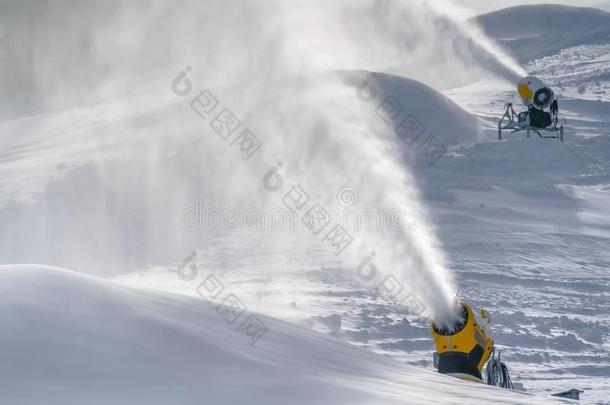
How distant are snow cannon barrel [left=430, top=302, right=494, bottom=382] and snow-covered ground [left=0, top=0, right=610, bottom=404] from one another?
52.6 inches

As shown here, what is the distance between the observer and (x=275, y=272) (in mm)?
18344

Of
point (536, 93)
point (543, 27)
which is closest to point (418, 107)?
point (536, 93)

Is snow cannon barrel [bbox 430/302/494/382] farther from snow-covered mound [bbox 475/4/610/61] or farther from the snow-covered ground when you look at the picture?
snow-covered mound [bbox 475/4/610/61]

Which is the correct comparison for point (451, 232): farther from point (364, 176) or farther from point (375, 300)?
point (375, 300)

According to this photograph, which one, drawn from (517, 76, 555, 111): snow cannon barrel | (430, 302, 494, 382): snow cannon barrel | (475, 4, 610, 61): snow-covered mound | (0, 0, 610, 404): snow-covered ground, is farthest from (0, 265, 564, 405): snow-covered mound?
(475, 4, 610, 61): snow-covered mound

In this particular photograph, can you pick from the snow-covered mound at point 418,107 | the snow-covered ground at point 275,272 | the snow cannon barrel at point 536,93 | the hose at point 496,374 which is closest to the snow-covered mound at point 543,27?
the snow-covered ground at point 275,272

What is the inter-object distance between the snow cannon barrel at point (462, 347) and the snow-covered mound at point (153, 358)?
2.41 meters

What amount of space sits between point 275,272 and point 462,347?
32.3 feet

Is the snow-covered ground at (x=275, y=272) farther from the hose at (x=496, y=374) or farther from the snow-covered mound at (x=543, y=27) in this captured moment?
the snow-covered mound at (x=543, y=27)

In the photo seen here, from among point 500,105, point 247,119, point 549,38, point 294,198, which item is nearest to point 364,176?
point 294,198

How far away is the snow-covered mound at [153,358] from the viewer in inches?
172

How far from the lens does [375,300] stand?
16.5 metres

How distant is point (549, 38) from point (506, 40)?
4290 mm

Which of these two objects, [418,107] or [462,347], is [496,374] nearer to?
[462,347]
